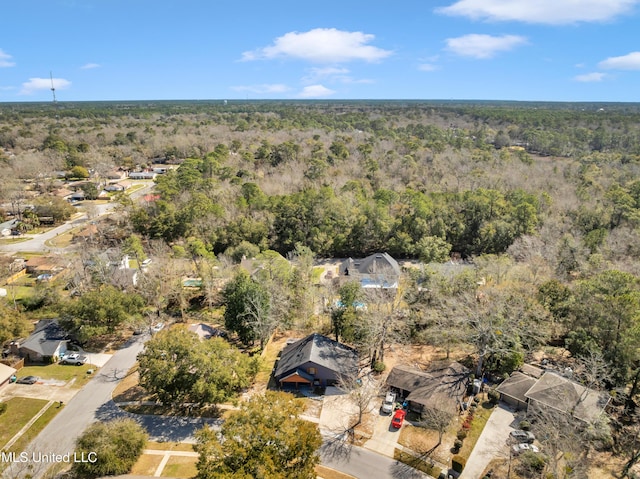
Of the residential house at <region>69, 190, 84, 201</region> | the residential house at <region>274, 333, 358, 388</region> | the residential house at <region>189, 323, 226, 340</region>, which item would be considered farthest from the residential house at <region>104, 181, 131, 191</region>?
the residential house at <region>274, 333, 358, 388</region>

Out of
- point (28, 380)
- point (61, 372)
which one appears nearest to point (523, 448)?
point (61, 372)

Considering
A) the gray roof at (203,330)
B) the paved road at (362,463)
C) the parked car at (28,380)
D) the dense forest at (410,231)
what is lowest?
the paved road at (362,463)

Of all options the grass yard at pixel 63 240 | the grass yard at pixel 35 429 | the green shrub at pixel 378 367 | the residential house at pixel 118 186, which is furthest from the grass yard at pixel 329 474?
the residential house at pixel 118 186

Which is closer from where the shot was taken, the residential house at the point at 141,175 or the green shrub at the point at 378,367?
the green shrub at the point at 378,367

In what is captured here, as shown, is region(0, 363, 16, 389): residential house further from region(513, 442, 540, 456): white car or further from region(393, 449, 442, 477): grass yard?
region(513, 442, 540, 456): white car

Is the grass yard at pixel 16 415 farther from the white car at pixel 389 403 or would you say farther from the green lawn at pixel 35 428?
the white car at pixel 389 403

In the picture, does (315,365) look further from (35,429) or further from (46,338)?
(46,338)

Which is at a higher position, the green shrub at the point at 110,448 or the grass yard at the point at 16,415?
the green shrub at the point at 110,448
